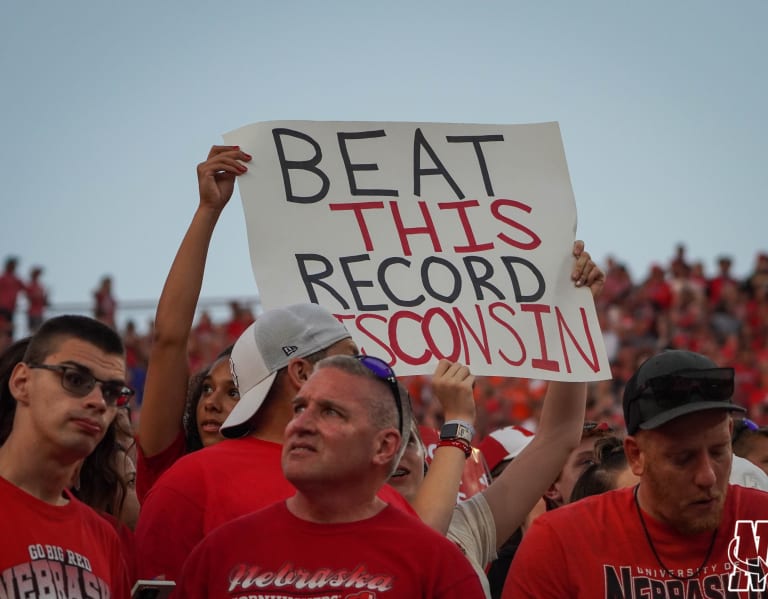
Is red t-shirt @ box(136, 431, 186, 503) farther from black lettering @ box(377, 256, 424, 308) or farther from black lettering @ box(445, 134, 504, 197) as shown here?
black lettering @ box(445, 134, 504, 197)

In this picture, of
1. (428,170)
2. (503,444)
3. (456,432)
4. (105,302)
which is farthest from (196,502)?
(105,302)

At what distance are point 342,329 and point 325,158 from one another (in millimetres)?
1096

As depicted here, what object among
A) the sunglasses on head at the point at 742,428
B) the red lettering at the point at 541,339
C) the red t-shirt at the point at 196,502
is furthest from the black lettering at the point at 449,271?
the sunglasses on head at the point at 742,428

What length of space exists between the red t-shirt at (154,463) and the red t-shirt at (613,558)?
119 centimetres

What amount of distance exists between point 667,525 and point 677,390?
1.25 feet

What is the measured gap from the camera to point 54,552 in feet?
11.0

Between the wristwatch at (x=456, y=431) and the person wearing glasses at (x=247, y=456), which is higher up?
the person wearing glasses at (x=247, y=456)

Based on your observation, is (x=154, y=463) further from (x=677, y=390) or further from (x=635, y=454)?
(x=677, y=390)

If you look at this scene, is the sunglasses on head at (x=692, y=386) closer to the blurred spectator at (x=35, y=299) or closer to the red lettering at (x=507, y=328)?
the red lettering at (x=507, y=328)

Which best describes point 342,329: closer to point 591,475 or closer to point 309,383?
point 309,383

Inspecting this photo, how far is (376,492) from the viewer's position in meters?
3.37

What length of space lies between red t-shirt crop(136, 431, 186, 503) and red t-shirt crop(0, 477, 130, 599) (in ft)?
2.00

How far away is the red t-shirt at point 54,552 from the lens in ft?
10.6

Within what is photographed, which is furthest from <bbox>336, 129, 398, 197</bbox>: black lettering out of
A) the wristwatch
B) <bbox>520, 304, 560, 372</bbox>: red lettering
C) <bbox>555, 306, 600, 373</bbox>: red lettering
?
the wristwatch
